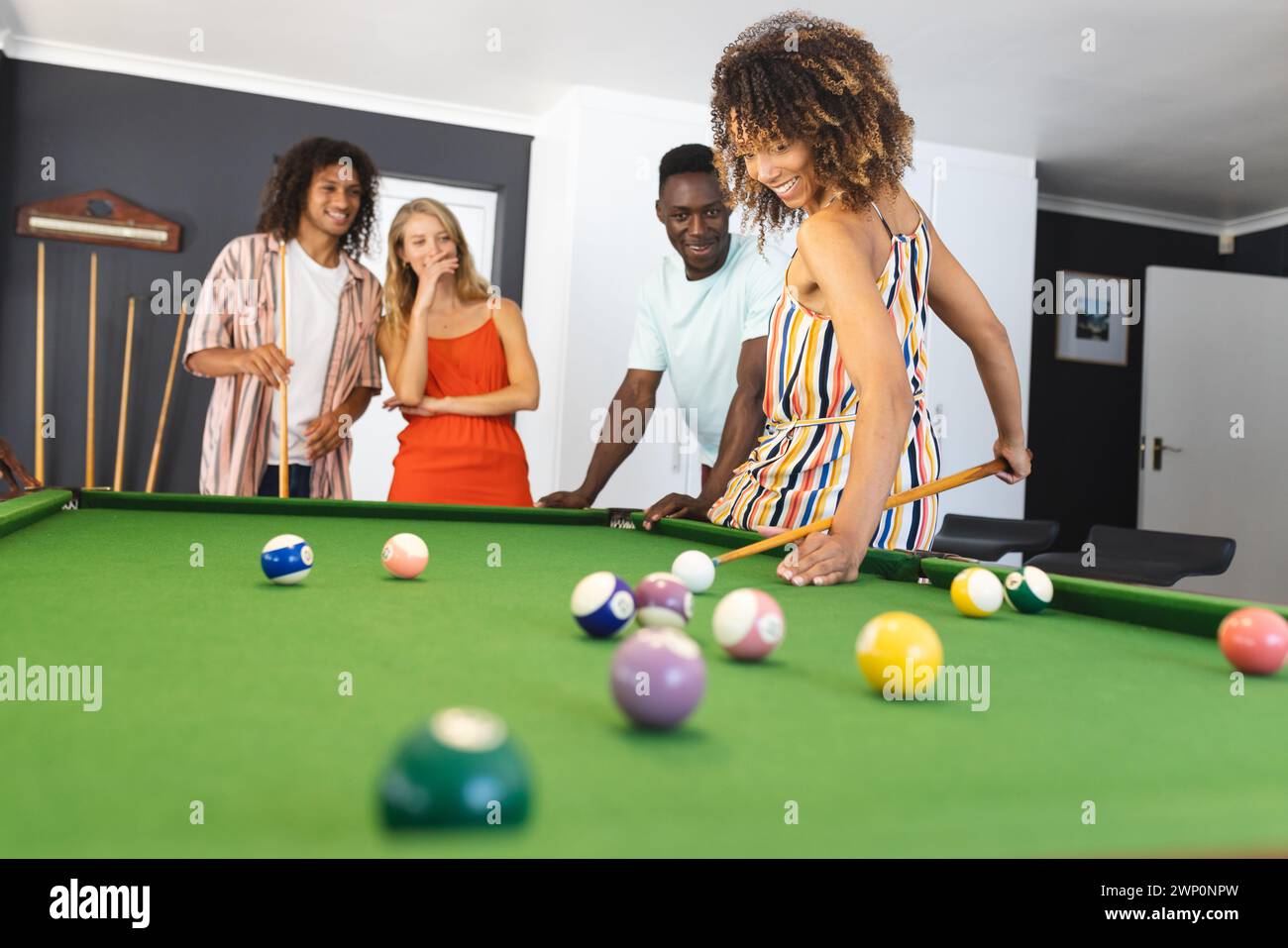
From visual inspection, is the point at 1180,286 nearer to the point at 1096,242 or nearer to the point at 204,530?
the point at 1096,242

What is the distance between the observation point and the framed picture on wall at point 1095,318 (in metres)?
7.26

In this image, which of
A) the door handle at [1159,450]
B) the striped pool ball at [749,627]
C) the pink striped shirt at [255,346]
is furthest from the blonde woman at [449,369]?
the door handle at [1159,450]

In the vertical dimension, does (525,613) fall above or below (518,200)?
below

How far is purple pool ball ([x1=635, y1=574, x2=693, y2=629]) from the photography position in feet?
4.12

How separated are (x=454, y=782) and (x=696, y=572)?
1.04 metres

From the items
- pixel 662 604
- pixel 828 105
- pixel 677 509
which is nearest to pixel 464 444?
pixel 677 509

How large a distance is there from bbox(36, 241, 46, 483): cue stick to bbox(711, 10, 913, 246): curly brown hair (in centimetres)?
408

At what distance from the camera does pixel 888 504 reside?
2.09 metres

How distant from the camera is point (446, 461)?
3.59 meters

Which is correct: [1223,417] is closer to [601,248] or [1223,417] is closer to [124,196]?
[601,248]

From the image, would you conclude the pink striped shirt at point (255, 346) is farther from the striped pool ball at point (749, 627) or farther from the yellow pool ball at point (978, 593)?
the striped pool ball at point (749, 627)

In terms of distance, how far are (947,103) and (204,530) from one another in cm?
462

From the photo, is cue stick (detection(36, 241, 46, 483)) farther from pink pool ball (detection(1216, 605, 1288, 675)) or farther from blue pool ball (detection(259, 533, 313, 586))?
A: pink pool ball (detection(1216, 605, 1288, 675))
